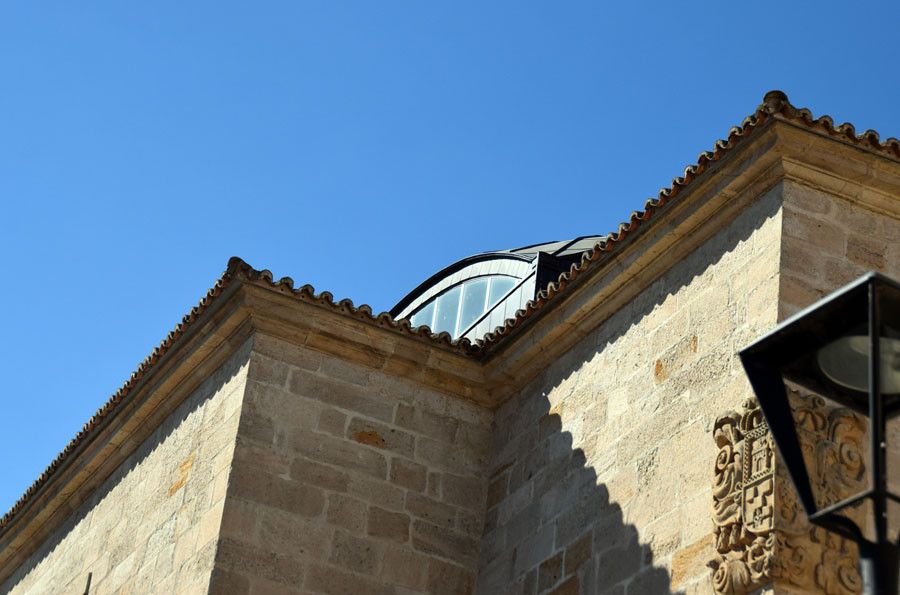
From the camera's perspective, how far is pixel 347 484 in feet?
31.0

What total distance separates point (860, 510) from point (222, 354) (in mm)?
4753

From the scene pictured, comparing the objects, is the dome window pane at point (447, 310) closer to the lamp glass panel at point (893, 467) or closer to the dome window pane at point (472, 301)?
the dome window pane at point (472, 301)

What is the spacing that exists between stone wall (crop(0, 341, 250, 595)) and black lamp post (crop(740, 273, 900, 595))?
5.45 metres

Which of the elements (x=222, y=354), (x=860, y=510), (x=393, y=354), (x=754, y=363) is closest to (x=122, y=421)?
(x=222, y=354)

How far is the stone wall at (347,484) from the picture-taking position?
9023 mm

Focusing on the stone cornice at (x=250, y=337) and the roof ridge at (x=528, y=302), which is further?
the stone cornice at (x=250, y=337)

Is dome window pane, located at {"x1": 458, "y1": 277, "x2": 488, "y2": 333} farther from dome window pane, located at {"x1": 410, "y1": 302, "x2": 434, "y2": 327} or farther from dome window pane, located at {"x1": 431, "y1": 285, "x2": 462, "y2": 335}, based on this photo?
dome window pane, located at {"x1": 410, "y1": 302, "x2": 434, "y2": 327}

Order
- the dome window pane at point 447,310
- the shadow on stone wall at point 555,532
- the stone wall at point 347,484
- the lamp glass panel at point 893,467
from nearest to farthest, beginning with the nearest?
Result: 1. the lamp glass panel at point 893,467
2. the shadow on stone wall at point 555,532
3. the stone wall at point 347,484
4. the dome window pane at point 447,310

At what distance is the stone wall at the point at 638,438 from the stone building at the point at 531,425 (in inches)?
0.7

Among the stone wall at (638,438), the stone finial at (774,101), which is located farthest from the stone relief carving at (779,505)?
the stone finial at (774,101)

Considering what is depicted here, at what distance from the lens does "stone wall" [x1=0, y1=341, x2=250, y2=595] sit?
9.23 meters

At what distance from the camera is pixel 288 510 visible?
917 cm

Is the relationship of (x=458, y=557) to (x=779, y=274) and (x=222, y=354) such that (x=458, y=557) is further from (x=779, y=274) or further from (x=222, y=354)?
(x=779, y=274)

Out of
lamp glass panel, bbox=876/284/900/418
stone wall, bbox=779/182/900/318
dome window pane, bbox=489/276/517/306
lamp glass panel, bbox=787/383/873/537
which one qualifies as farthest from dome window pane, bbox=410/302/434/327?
lamp glass panel, bbox=876/284/900/418
